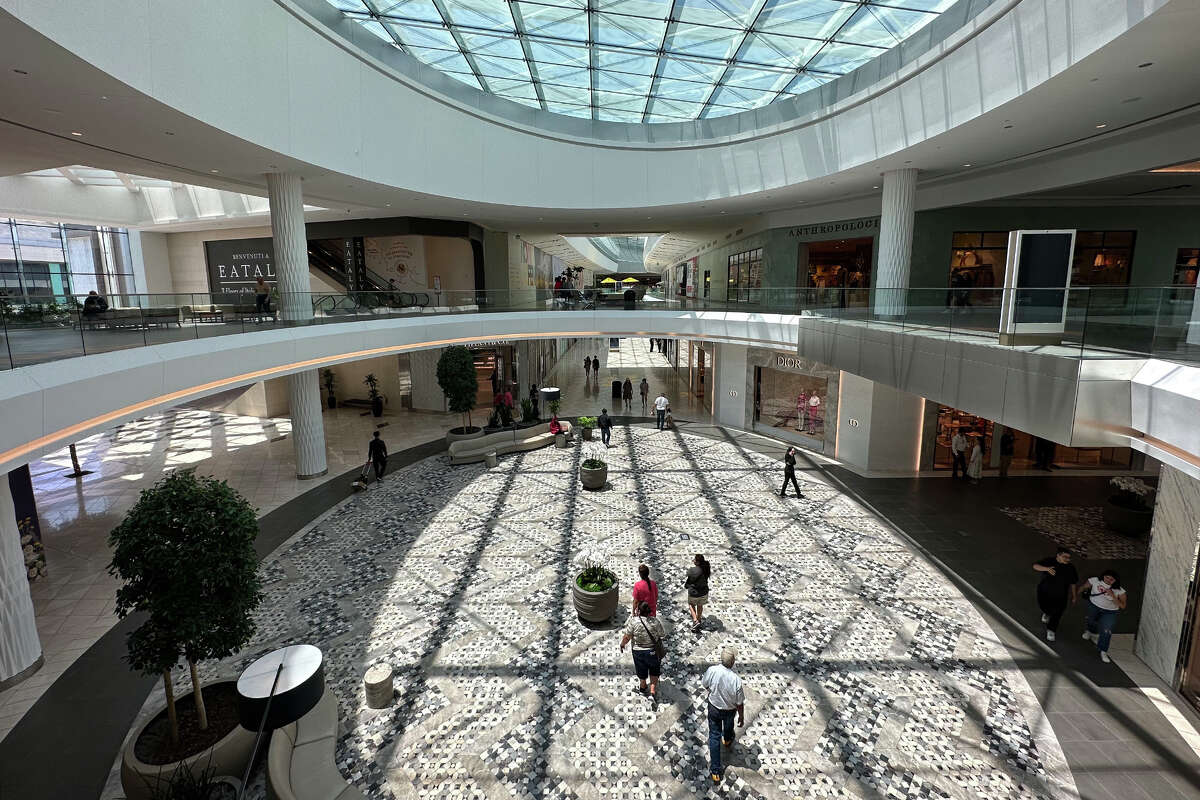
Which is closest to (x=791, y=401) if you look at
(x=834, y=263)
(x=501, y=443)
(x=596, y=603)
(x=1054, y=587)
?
(x=834, y=263)

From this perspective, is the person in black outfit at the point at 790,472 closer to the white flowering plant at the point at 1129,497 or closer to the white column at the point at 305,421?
the white flowering plant at the point at 1129,497

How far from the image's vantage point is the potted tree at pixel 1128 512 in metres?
12.0

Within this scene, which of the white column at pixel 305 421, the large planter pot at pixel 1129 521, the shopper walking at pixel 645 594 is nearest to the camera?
the shopper walking at pixel 645 594

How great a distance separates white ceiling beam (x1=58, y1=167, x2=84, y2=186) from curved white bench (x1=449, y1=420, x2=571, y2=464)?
62.1 feet

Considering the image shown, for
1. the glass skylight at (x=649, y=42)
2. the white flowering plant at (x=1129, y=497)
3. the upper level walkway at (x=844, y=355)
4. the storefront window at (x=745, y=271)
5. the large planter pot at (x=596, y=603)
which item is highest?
the glass skylight at (x=649, y=42)

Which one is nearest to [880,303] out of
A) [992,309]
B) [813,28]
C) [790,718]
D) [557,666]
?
[992,309]

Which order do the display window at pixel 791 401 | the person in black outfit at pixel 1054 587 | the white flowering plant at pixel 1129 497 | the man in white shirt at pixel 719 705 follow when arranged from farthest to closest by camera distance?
the display window at pixel 791 401, the white flowering plant at pixel 1129 497, the person in black outfit at pixel 1054 587, the man in white shirt at pixel 719 705

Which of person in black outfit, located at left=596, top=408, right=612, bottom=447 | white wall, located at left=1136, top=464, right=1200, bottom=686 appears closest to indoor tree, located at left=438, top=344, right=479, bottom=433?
person in black outfit, located at left=596, top=408, right=612, bottom=447

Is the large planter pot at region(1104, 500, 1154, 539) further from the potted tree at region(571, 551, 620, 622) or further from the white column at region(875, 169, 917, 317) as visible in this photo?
the potted tree at region(571, 551, 620, 622)

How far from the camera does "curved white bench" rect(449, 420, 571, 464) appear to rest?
17.8m

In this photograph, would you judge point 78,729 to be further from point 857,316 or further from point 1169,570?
point 857,316

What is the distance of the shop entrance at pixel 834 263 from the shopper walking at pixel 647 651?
19.2 m

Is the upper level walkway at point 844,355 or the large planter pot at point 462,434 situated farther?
the large planter pot at point 462,434

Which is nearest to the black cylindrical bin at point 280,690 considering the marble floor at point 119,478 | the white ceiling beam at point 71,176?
the marble floor at point 119,478
